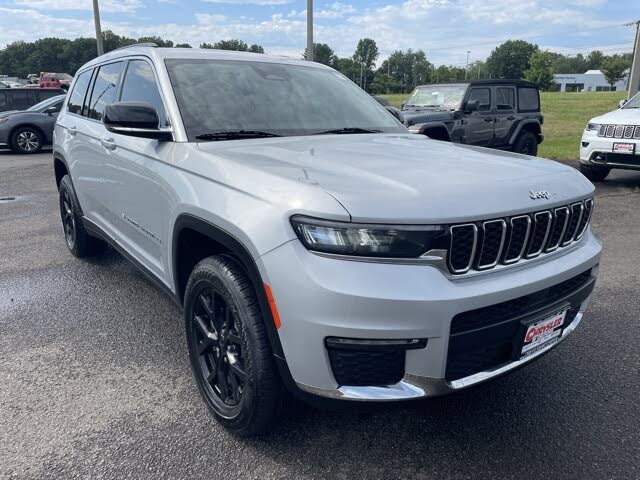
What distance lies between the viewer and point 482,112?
10.3 meters

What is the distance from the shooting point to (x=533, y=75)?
86.9m

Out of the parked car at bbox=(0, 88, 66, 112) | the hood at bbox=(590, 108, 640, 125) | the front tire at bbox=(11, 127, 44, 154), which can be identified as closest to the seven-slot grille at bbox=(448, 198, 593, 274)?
the hood at bbox=(590, 108, 640, 125)

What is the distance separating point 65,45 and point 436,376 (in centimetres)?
11897

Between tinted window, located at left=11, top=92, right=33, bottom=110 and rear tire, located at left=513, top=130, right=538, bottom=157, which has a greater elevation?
tinted window, located at left=11, top=92, right=33, bottom=110

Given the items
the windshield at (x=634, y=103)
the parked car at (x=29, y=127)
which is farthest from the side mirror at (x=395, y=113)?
the parked car at (x=29, y=127)

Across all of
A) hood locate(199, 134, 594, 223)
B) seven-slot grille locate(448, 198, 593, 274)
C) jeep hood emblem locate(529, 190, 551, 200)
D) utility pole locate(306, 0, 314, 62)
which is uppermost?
utility pole locate(306, 0, 314, 62)

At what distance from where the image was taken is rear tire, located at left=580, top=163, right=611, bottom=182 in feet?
29.9

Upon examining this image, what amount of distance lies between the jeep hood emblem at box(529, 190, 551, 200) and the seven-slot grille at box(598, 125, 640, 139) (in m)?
6.91

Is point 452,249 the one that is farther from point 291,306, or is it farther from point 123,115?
point 123,115

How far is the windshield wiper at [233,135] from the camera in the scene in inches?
107

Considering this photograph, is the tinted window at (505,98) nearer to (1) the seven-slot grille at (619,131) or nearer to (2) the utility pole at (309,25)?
(1) the seven-slot grille at (619,131)

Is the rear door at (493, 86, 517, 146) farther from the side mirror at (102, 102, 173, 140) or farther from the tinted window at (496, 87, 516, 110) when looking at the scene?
the side mirror at (102, 102, 173, 140)

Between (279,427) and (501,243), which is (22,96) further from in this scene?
(501,243)


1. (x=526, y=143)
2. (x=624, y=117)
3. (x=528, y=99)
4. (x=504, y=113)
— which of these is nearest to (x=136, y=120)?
(x=624, y=117)
